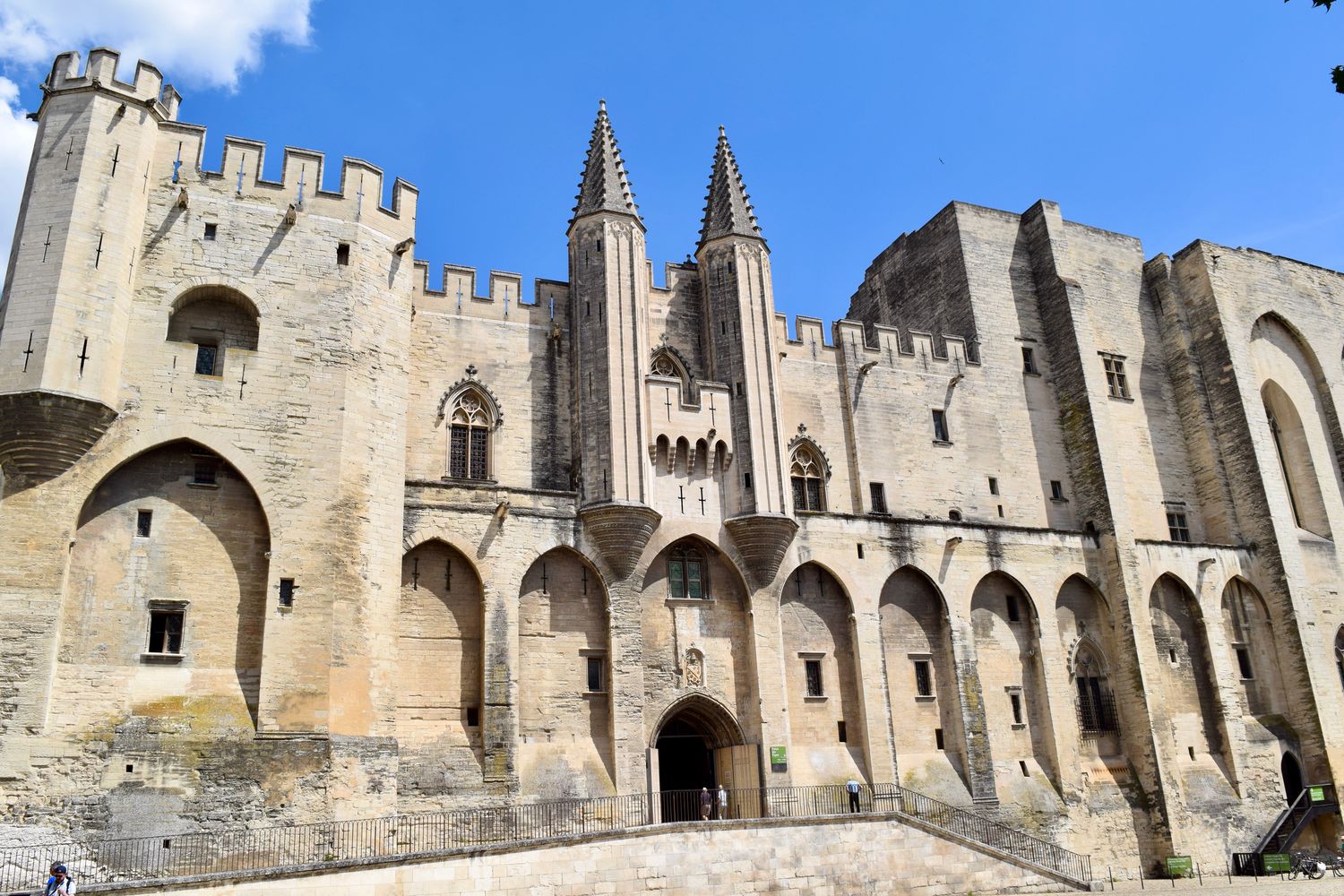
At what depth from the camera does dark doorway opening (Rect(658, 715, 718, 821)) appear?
2533 cm

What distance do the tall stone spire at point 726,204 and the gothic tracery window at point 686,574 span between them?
28.6ft

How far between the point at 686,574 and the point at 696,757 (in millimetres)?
4430

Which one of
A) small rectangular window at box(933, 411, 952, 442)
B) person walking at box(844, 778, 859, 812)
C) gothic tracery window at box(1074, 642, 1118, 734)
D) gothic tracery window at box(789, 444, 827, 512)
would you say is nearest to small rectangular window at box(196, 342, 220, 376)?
gothic tracery window at box(789, 444, 827, 512)

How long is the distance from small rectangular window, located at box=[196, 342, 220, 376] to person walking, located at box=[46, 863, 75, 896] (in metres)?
10.2

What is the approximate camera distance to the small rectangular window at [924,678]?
27.3m

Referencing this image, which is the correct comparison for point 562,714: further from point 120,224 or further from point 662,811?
point 120,224

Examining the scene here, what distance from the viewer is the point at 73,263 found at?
19.7 metres

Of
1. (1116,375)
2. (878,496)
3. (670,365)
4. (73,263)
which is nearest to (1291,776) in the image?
(1116,375)

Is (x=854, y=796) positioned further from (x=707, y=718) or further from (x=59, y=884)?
(x=59, y=884)

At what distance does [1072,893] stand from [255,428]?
1946cm

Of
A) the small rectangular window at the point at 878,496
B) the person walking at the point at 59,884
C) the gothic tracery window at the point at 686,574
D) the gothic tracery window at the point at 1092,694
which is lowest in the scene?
the person walking at the point at 59,884

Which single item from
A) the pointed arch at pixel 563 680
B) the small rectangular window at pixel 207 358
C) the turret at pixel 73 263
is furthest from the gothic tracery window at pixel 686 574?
the turret at pixel 73 263

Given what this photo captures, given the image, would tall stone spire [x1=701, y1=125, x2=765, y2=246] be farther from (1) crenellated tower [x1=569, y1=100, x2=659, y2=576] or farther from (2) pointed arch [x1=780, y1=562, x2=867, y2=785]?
(2) pointed arch [x1=780, y1=562, x2=867, y2=785]

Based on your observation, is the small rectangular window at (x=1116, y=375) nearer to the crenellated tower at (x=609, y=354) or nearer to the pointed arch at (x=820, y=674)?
the pointed arch at (x=820, y=674)
